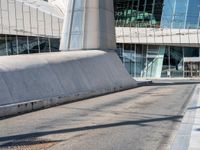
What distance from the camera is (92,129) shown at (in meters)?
12.0

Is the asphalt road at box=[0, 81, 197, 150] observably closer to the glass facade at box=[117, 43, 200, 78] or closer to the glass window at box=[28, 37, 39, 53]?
the glass window at box=[28, 37, 39, 53]

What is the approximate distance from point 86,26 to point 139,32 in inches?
1153

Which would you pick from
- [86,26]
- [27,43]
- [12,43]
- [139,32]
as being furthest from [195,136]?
[139,32]

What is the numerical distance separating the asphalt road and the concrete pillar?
16.7 metres

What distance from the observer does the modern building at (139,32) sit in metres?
56.7

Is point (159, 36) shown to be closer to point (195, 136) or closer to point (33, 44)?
point (33, 44)

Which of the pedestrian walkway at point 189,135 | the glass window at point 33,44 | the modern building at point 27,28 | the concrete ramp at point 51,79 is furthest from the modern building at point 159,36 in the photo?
the pedestrian walkway at point 189,135

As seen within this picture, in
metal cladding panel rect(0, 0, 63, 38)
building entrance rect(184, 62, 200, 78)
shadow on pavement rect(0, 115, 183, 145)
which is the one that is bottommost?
building entrance rect(184, 62, 200, 78)

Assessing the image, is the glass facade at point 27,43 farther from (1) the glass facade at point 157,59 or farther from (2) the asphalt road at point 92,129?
(2) the asphalt road at point 92,129

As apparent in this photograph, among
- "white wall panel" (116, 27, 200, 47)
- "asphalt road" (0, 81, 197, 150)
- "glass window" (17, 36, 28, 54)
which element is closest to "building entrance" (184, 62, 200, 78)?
"white wall panel" (116, 27, 200, 47)

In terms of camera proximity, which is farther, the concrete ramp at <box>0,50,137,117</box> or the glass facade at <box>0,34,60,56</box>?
the glass facade at <box>0,34,60,56</box>

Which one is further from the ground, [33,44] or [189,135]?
[33,44]

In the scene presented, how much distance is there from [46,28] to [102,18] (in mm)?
24559

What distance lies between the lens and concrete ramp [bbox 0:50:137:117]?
17.3 metres
